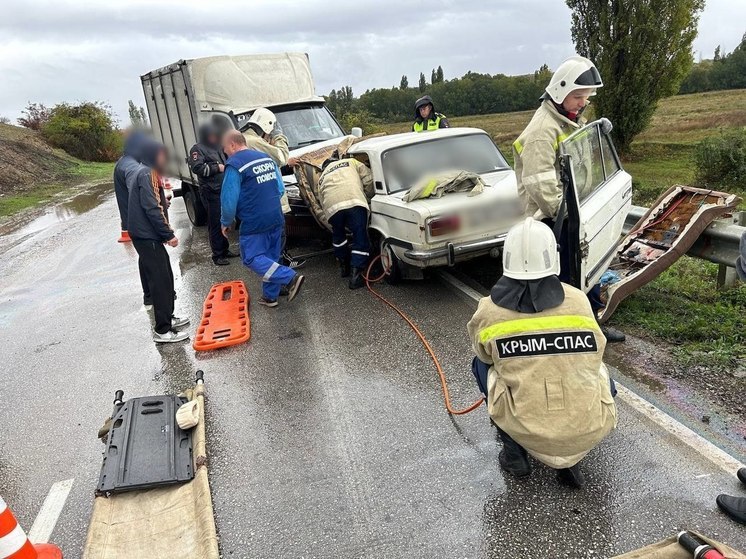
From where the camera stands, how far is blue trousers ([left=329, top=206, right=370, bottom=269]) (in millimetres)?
6121

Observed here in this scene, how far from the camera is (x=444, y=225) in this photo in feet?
17.6

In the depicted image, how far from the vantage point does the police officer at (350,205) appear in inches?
238

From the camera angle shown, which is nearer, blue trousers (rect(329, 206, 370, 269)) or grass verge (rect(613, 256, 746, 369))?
grass verge (rect(613, 256, 746, 369))

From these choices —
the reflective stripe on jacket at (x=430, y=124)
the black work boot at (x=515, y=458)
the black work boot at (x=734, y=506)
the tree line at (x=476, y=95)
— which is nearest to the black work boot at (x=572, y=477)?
the black work boot at (x=515, y=458)

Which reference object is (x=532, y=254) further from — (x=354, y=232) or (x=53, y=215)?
(x=53, y=215)

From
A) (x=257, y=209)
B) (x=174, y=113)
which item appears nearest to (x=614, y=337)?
(x=257, y=209)

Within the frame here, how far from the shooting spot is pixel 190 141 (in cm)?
1037

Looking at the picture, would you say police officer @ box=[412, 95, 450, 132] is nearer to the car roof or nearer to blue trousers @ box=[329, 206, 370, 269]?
the car roof

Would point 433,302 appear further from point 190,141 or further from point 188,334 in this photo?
point 190,141

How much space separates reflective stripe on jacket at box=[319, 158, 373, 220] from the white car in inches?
6.2

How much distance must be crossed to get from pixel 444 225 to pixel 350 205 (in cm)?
116

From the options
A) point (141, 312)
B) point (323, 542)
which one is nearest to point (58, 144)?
point (141, 312)

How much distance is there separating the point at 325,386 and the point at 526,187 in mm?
2291

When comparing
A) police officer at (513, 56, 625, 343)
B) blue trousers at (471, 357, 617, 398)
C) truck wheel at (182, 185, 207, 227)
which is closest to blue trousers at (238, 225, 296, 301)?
police officer at (513, 56, 625, 343)
